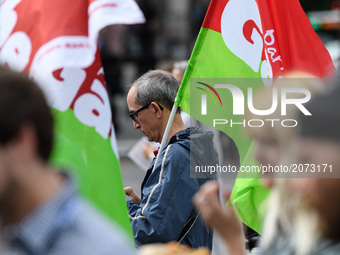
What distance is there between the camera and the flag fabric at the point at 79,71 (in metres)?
3.06

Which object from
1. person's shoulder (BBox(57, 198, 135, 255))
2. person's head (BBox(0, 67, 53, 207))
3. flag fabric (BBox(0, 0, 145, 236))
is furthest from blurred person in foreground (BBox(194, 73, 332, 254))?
flag fabric (BBox(0, 0, 145, 236))

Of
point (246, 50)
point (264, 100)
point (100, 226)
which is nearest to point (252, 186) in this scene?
point (246, 50)

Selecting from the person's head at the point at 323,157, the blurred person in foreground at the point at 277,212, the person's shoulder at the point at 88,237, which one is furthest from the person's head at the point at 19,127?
the person's head at the point at 323,157

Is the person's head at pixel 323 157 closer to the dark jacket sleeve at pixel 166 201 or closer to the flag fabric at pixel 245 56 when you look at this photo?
the dark jacket sleeve at pixel 166 201

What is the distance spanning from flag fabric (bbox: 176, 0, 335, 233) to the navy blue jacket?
32 cm

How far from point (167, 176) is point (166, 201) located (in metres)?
0.13

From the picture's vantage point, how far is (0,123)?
1.62 meters

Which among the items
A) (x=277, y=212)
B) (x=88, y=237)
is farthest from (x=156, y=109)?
(x=88, y=237)

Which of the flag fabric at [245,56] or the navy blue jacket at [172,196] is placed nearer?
the navy blue jacket at [172,196]

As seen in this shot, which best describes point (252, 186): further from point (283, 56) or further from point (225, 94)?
point (283, 56)

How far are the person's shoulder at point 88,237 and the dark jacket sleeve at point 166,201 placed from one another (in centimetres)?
177

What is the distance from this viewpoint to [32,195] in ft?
5.33

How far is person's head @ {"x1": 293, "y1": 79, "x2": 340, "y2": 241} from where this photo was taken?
71.5 inches

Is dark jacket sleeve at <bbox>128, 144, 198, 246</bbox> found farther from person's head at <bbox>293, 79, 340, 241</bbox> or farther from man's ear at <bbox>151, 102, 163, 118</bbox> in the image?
person's head at <bbox>293, 79, 340, 241</bbox>
